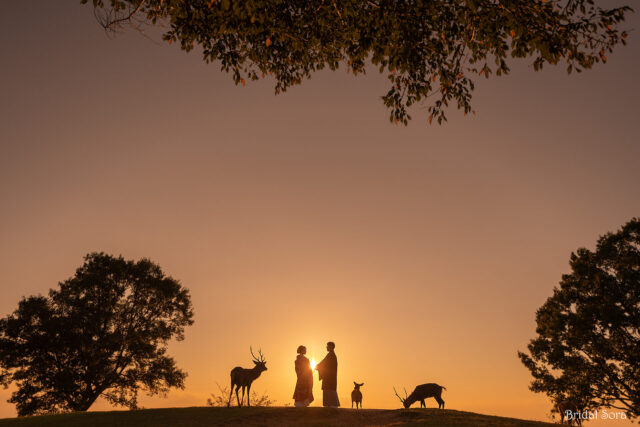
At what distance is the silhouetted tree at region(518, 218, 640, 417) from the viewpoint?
26.3 m

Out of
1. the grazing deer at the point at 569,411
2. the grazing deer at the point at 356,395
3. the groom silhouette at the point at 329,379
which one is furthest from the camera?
the grazing deer at the point at 356,395

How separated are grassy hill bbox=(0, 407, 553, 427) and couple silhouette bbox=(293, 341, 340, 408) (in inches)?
24.2

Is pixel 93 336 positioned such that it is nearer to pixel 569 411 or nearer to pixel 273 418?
pixel 273 418

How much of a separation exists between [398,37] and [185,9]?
6.27 m

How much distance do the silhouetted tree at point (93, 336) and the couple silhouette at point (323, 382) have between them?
16226 mm

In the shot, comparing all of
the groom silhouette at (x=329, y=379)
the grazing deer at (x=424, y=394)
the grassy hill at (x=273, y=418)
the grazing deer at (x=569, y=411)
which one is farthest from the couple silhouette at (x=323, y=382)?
the grazing deer at (x=569, y=411)

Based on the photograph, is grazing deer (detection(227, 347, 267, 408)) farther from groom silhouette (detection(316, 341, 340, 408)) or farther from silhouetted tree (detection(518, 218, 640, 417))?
silhouetted tree (detection(518, 218, 640, 417))

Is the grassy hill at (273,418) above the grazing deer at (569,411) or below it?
above

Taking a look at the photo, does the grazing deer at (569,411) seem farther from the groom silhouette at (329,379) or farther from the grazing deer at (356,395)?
the groom silhouette at (329,379)

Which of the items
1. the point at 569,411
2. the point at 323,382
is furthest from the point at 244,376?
the point at 569,411

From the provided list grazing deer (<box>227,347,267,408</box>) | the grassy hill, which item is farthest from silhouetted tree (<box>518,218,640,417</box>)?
grazing deer (<box>227,347,267,408</box>)

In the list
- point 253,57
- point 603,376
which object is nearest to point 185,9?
point 253,57

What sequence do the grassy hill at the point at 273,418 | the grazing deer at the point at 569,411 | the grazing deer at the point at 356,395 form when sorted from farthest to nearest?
the grazing deer at the point at 356,395, the grazing deer at the point at 569,411, the grassy hill at the point at 273,418

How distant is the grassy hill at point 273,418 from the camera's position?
20.0 m
